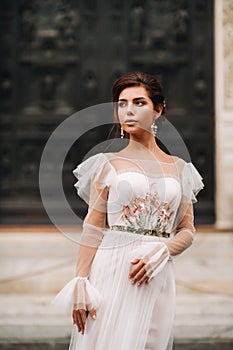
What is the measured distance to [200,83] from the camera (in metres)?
8.62

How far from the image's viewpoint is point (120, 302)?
2295 mm

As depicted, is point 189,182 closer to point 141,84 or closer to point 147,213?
point 147,213

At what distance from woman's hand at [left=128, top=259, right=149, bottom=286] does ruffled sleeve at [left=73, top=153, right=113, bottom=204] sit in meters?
0.30

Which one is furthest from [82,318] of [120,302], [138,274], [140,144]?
[140,144]

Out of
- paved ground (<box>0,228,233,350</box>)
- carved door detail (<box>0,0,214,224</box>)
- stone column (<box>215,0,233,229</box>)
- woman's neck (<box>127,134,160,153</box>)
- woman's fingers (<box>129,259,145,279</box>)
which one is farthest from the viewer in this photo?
carved door detail (<box>0,0,214,224</box>)

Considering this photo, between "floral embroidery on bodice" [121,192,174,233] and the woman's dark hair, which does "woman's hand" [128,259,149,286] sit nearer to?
"floral embroidery on bodice" [121,192,174,233]

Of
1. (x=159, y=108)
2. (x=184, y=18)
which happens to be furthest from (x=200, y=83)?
(x=159, y=108)

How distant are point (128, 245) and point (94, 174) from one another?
0.29 meters

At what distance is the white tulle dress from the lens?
2270 millimetres

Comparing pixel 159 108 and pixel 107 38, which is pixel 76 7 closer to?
pixel 107 38

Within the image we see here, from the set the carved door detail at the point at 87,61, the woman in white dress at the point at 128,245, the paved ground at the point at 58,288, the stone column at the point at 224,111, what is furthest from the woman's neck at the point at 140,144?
the carved door detail at the point at 87,61

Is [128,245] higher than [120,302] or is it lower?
higher

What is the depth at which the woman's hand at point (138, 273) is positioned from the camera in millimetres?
2242

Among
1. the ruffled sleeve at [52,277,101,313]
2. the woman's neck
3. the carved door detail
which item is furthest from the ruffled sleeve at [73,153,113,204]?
the carved door detail
